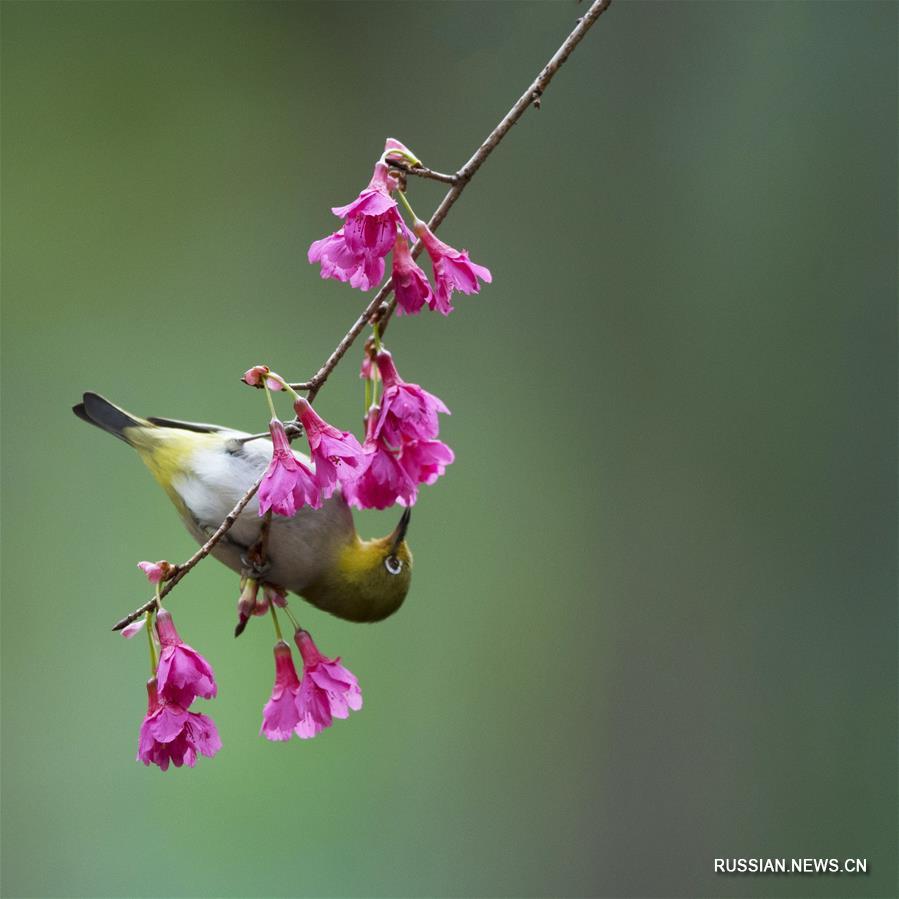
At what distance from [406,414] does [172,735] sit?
40cm

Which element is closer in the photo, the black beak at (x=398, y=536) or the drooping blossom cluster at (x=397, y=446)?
the drooping blossom cluster at (x=397, y=446)

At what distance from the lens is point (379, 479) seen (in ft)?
3.71

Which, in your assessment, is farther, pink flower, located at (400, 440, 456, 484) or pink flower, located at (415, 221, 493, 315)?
pink flower, located at (400, 440, 456, 484)

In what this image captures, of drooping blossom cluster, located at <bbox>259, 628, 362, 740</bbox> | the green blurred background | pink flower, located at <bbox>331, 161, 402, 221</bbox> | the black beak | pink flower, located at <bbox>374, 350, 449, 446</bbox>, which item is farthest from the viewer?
the green blurred background

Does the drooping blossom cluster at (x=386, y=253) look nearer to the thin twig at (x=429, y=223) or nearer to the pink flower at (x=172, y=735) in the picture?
the thin twig at (x=429, y=223)

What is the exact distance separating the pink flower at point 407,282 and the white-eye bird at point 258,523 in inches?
21.3

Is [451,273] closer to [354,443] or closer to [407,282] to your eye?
[407,282]

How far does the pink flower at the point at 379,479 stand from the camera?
44.2 inches

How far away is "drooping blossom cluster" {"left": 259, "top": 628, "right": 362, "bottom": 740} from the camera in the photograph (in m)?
1.20

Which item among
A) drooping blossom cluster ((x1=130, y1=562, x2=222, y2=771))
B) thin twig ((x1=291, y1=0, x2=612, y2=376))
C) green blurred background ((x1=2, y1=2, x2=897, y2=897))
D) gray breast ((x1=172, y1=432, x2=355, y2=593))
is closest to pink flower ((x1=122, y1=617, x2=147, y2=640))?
drooping blossom cluster ((x1=130, y1=562, x2=222, y2=771))

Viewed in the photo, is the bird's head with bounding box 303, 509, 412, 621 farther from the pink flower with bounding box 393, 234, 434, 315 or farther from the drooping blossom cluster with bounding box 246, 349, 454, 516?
the pink flower with bounding box 393, 234, 434, 315

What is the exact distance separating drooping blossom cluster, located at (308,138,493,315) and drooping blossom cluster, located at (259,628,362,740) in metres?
0.46

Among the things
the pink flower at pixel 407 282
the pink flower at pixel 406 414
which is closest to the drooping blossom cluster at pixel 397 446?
the pink flower at pixel 406 414

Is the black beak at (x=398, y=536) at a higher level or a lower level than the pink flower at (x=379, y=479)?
higher
